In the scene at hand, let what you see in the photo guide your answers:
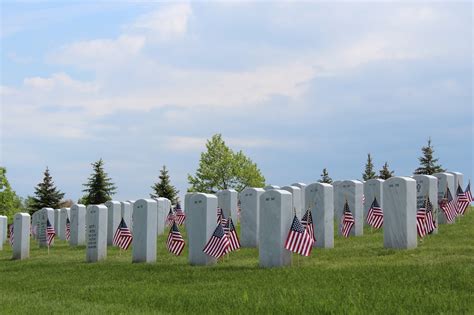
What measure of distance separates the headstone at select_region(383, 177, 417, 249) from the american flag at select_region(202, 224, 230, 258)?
488 centimetres

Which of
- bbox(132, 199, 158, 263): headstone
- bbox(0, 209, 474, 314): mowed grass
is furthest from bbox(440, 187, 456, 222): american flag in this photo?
bbox(132, 199, 158, 263): headstone

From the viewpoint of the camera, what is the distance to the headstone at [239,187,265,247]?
22.9m

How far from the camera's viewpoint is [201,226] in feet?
64.4

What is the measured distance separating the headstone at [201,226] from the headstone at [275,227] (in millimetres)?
2357

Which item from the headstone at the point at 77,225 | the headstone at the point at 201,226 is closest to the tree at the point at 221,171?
the headstone at the point at 77,225

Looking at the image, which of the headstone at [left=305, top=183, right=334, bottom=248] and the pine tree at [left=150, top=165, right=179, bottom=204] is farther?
the pine tree at [left=150, top=165, right=179, bottom=204]

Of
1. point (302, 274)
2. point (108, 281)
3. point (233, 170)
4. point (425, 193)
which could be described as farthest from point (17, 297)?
point (233, 170)

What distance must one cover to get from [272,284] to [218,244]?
4.91 m

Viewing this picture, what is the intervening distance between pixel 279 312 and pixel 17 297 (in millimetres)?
7159

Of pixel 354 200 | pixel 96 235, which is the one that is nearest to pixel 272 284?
pixel 96 235

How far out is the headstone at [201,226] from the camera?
1939cm

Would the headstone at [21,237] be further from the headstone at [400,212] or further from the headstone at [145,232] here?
the headstone at [400,212]

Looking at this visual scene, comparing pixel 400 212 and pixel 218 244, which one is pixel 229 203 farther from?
pixel 400 212

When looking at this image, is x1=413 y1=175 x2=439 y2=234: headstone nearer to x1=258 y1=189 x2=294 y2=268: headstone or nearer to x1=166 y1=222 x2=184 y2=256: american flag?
x1=258 y1=189 x2=294 y2=268: headstone
